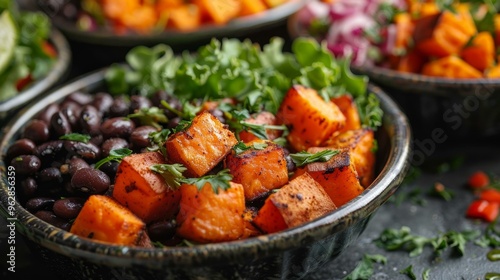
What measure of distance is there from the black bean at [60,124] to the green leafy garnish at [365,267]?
3.46ft

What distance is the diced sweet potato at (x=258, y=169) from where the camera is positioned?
5.81ft

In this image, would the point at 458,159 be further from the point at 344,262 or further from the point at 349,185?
the point at 349,185

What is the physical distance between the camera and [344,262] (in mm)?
2133

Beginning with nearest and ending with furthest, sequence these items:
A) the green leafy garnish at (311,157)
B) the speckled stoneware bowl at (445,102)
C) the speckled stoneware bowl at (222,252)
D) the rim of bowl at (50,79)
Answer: the speckled stoneware bowl at (222,252) → the green leafy garnish at (311,157) → the speckled stoneware bowl at (445,102) → the rim of bowl at (50,79)

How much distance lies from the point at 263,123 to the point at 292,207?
0.45 meters

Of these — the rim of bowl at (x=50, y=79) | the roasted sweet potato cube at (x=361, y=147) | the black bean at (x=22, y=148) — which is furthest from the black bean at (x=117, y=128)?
the rim of bowl at (x=50, y=79)

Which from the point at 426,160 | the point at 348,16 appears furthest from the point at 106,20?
the point at 426,160

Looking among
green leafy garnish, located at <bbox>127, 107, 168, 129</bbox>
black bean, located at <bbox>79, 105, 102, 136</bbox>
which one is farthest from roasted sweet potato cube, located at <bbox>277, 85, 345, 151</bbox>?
black bean, located at <bbox>79, 105, 102, 136</bbox>

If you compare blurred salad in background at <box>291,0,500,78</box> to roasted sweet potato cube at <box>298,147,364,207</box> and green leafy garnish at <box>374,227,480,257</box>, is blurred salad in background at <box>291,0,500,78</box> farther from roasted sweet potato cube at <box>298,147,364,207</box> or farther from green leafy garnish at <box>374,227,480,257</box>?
roasted sweet potato cube at <box>298,147,364,207</box>

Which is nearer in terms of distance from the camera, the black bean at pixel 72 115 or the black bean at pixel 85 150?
the black bean at pixel 85 150

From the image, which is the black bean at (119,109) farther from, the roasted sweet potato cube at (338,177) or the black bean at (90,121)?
the roasted sweet potato cube at (338,177)

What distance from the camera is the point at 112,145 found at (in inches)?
75.7

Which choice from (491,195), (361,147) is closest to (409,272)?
(361,147)

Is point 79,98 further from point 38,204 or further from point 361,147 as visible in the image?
point 361,147
